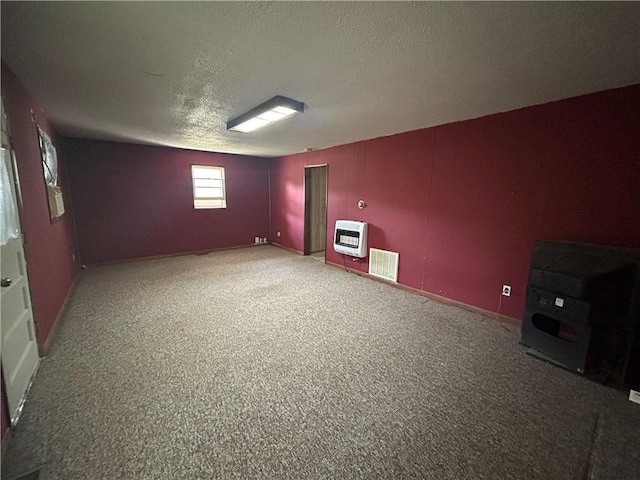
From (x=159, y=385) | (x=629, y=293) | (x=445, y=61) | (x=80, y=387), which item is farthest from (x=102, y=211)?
(x=629, y=293)

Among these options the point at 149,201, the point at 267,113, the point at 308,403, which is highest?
the point at 267,113

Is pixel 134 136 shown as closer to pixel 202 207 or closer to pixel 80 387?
pixel 202 207

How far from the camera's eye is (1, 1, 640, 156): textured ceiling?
1.21 meters

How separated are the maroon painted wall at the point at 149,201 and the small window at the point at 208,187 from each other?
116 mm

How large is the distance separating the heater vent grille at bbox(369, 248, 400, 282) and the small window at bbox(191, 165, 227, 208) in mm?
3625

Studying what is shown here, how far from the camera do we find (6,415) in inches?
53.9

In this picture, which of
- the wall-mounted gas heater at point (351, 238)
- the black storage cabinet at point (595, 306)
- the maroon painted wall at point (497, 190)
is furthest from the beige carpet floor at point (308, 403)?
the wall-mounted gas heater at point (351, 238)

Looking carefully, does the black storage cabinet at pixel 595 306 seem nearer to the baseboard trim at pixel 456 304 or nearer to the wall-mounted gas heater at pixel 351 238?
the baseboard trim at pixel 456 304

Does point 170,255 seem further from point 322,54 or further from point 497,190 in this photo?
point 497,190

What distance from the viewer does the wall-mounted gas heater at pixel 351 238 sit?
13.4 ft

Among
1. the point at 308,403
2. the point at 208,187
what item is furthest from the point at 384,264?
the point at 208,187

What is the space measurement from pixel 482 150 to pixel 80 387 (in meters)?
4.02

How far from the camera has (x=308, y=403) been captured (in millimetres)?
1646

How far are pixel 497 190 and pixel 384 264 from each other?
1.74 meters
